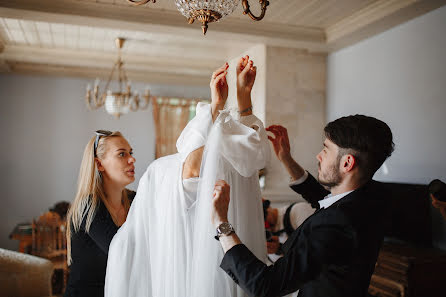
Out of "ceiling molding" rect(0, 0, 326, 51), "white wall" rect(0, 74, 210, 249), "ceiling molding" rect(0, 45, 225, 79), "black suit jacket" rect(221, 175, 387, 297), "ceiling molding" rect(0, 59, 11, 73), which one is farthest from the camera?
"white wall" rect(0, 74, 210, 249)

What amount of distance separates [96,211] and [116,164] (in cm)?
27

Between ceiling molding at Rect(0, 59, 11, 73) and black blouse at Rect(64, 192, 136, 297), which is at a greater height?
ceiling molding at Rect(0, 59, 11, 73)

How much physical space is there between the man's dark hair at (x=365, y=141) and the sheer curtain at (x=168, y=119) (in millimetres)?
5441

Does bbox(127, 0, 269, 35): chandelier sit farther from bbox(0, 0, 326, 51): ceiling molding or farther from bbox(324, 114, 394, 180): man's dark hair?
bbox(0, 0, 326, 51): ceiling molding

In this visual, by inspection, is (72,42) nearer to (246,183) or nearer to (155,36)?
(155,36)

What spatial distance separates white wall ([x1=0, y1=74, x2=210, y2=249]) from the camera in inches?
236

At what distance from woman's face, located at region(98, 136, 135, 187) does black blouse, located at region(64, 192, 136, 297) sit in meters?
0.20

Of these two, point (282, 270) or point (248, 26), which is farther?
point (248, 26)

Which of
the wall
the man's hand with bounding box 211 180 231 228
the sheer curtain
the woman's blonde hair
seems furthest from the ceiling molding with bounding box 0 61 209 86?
the man's hand with bounding box 211 180 231 228

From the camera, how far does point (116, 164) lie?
1.90 m

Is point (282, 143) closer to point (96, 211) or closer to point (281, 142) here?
point (281, 142)

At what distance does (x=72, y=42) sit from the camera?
4.71 m

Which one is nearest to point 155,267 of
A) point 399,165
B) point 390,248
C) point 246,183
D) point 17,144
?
point 246,183

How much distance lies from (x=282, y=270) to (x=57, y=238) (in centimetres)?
389
